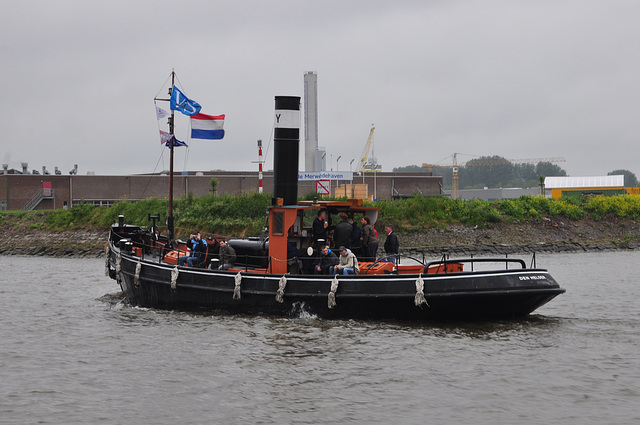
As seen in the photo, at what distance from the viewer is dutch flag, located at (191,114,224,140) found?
24562 millimetres

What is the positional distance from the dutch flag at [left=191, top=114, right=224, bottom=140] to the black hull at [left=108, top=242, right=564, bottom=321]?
18.5ft

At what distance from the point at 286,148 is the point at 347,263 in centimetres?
388

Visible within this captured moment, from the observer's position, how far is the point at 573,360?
14.1 m

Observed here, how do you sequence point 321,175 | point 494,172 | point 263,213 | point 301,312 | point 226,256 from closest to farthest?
1. point 301,312
2. point 226,256
3. point 321,175
4. point 263,213
5. point 494,172

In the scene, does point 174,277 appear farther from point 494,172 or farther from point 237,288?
point 494,172

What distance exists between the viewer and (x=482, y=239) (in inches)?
1951

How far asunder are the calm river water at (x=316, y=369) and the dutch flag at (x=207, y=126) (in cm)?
684

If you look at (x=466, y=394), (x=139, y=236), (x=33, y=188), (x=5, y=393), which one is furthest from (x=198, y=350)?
(x=33, y=188)

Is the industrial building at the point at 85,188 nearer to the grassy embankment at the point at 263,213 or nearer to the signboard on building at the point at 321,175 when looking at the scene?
the grassy embankment at the point at 263,213

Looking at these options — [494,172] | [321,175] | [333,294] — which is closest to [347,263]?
[333,294]

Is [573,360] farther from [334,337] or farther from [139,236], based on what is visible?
[139,236]

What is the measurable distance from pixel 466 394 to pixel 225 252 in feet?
30.6

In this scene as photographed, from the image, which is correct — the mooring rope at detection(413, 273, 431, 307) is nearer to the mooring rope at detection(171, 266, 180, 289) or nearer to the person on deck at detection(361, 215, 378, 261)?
the person on deck at detection(361, 215, 378, 261)

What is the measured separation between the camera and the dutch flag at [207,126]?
80.6 ft
